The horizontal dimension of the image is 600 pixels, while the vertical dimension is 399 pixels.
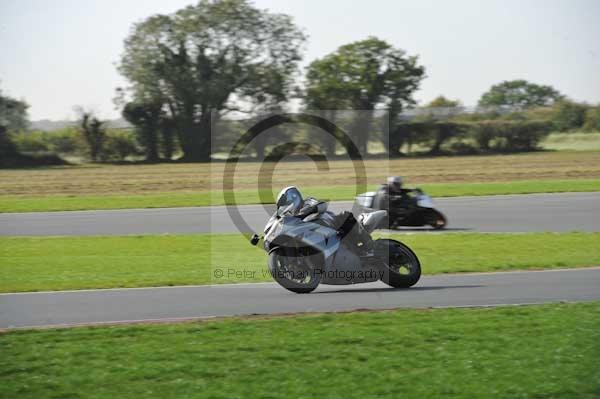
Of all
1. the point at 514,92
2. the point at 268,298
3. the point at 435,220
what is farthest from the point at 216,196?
the point at 514,92

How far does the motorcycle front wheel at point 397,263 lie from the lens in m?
11.0

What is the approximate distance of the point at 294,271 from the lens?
10.9 m

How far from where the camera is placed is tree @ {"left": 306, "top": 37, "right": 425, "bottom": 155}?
4816cm

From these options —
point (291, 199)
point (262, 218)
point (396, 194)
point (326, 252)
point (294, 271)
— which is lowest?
point (262, 218)

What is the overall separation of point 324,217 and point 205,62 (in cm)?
3580

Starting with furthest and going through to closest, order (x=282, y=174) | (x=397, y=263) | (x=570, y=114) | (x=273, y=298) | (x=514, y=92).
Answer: (x=514, y=92) → (x=570, y=114) → (x=282, y=174) → (x=397, y=263) → (x=273, y=298)

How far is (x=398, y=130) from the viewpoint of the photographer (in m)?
51.1

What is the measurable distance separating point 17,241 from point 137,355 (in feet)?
39.8

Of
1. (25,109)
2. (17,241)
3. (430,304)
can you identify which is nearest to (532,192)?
(17,241)

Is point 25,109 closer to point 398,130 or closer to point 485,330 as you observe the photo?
point 398,130

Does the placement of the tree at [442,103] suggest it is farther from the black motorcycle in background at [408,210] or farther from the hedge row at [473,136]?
the black motorcycle in background at [408,210]

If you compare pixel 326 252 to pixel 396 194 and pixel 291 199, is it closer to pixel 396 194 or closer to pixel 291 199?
pixel 291 199

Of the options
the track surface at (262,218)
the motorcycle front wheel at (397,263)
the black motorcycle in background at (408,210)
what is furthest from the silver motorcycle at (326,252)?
the track surface at (262,218)

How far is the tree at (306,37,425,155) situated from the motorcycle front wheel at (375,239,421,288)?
3634 cm
